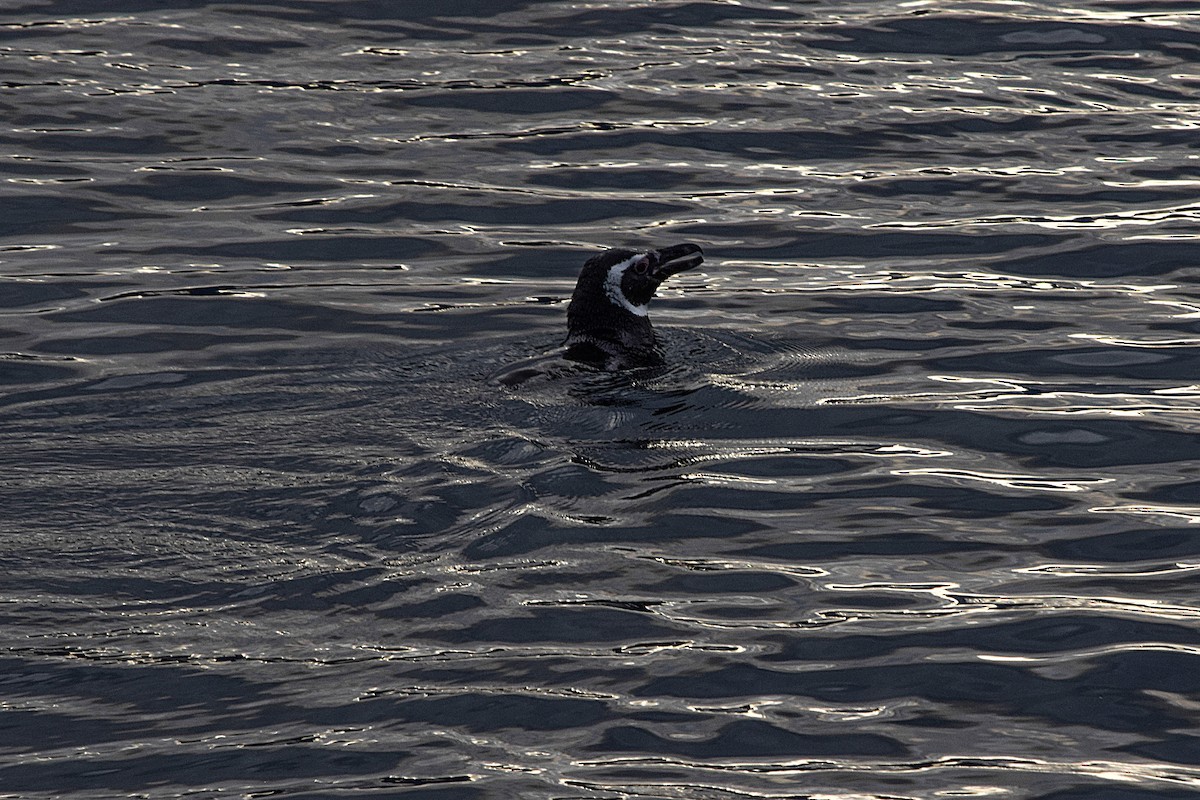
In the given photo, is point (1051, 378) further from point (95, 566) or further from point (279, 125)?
point (279, 125)

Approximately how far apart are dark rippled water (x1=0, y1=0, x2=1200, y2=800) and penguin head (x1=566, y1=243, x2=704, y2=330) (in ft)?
1.44

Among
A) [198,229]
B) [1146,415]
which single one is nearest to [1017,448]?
[1146,415]

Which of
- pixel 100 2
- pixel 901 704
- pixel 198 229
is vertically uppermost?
pixel 100 2

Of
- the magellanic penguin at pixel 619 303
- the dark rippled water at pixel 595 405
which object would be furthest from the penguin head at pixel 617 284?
the dark rippled water at pixel 595 405

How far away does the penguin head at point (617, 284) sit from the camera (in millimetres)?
13883

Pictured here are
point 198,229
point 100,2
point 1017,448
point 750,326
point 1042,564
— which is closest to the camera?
point 1042,564

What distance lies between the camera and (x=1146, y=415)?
12.5 meters

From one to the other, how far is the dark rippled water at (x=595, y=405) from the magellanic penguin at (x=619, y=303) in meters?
0.30

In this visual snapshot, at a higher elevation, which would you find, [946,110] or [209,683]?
[946,110]

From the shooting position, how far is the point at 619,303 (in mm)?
13930

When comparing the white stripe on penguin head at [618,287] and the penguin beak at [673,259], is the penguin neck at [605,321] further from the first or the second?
the penguin beak at [673,259]

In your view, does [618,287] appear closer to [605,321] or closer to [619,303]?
[619,303]

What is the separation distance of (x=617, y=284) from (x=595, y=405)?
6.81ft

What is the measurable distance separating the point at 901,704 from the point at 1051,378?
5552 millimetres
